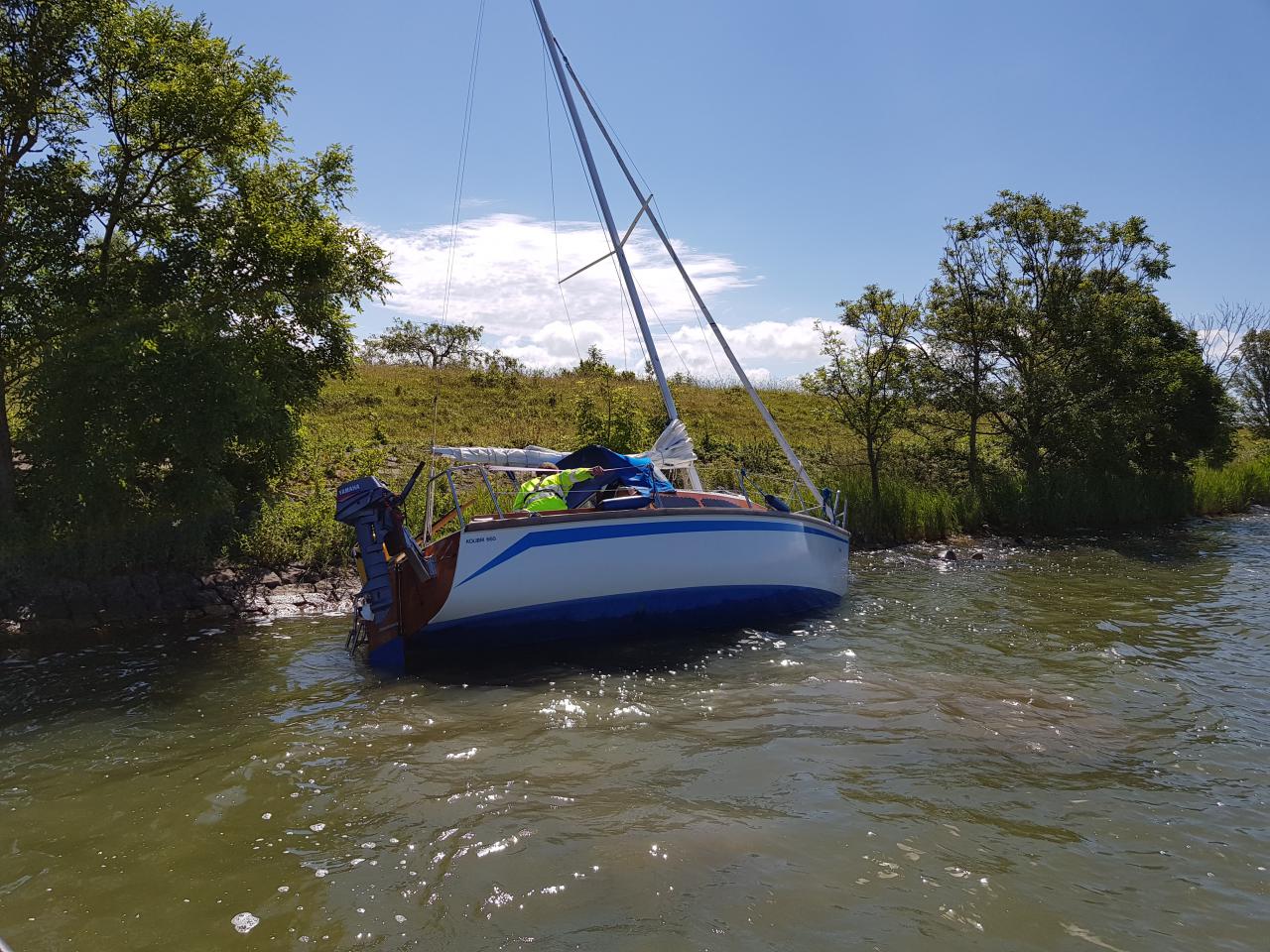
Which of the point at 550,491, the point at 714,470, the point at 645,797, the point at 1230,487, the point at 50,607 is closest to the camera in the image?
the point at 645,797

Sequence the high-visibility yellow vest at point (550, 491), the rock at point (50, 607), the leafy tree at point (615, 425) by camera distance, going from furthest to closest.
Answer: the leafy tree at point (615, 425), the rock at point (50, 607), the high-visibility yellow vest at point (550, 491)

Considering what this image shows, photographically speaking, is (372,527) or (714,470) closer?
(372,527)

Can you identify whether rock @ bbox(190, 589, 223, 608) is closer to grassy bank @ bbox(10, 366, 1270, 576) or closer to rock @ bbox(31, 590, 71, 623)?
grassy bank @ bbox(10, 366, 1270, 576)

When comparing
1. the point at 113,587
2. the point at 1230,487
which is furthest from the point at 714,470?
the point at 1230,487

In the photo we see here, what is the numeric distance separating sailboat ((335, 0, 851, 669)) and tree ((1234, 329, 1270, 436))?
30.3 m

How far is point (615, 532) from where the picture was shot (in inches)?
351

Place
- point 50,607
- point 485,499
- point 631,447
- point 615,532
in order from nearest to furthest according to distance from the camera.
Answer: point 615,532, point 50,607, point 485,499, point 631,447

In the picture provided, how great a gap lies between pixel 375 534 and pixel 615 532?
2531 millimetres

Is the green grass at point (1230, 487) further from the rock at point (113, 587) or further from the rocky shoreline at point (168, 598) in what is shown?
the rock at point (113, 587)

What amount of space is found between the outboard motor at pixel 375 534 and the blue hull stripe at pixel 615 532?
75 cm

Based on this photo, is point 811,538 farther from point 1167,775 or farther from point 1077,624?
point 1167,775

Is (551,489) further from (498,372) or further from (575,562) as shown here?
(498,372)

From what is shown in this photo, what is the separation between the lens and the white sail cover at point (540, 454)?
9539 millimetres

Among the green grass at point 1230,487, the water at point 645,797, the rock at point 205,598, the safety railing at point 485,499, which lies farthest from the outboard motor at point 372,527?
the green grass at point 1230,487
